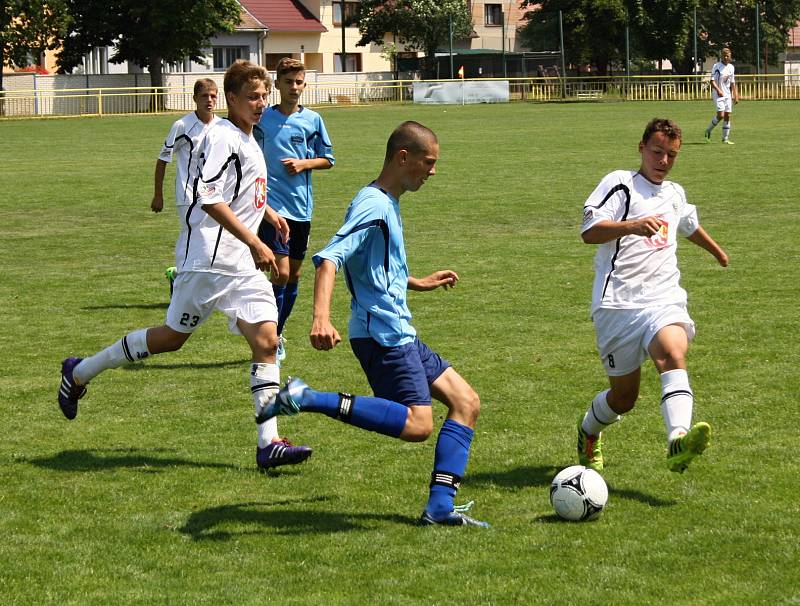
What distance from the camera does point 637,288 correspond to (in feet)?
20.2

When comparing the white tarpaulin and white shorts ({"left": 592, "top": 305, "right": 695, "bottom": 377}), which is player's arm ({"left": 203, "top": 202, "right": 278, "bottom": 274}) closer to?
white shorts ({"left": 592, "top": 305, "right": 695, "bottom": 377})

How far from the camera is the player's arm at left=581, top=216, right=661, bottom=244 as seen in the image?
19.1 feet

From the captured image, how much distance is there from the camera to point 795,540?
5.26 meters

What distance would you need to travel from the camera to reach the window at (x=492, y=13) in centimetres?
9250

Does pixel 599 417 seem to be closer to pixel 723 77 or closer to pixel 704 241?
pixel 704 241

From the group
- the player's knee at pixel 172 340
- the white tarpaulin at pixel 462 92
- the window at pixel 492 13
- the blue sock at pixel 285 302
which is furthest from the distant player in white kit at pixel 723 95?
the window at pixel 492 13

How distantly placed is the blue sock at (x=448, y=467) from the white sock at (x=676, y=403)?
0.94 m

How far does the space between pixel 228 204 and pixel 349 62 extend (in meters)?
85.6

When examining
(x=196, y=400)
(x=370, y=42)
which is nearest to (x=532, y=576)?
(x=196, y=400)

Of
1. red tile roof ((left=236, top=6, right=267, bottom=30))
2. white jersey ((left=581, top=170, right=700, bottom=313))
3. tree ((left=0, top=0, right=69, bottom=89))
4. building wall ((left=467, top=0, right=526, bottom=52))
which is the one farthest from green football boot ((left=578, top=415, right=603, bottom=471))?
building wall ((left=467, top=0, right=526, bottom=52))

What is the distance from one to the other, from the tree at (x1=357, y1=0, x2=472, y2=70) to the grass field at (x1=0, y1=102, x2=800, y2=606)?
64869 mm

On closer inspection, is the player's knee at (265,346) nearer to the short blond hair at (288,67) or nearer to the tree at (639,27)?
the short blond hair at (288,67)

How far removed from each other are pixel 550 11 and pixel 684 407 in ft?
228

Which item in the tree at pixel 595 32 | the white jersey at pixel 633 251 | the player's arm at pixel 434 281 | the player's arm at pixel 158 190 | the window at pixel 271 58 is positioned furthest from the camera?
the window at pixel 271 58
